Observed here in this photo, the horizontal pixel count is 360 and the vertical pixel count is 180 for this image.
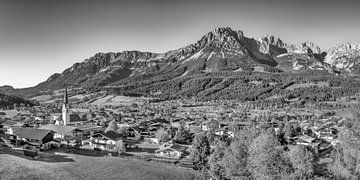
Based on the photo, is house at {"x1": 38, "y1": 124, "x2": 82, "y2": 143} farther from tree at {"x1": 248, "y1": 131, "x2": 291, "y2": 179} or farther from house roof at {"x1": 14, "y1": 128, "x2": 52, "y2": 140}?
tree at {"x1": 248, "y1": 131, "x2": 291, "y2": 179}

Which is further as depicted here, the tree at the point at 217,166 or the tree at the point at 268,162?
the tree at the point at 217,166

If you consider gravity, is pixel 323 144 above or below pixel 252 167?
below

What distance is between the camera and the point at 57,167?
36188 millimetres

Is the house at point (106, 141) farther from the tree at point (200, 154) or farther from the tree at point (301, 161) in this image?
the tree at point (301, 161)

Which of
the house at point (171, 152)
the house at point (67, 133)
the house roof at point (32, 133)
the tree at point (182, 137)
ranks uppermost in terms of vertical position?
the house roof at point (32, 133)

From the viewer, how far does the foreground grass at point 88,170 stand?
32469 millimetres

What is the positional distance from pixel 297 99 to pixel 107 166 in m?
177

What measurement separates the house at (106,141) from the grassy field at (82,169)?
1501cm

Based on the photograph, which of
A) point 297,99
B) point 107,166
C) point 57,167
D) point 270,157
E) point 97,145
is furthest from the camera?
point 297,99

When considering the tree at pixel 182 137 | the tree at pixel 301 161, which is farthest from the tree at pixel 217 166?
the tree at pixel 182 137

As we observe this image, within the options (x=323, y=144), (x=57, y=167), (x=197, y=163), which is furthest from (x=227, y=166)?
(x=323, y=144)

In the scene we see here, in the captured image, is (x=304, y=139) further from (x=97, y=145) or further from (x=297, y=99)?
(x=297, y=99)

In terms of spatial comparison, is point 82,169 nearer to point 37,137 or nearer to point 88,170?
point 88,170

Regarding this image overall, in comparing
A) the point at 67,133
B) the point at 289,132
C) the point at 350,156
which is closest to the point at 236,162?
the point at 350,156
